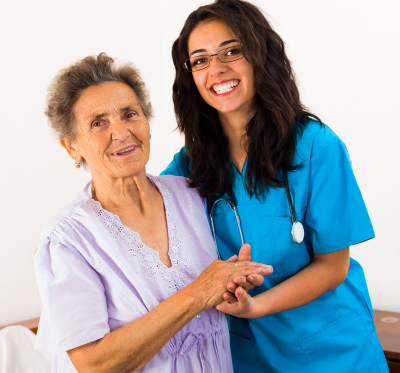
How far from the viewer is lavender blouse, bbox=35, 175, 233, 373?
3.56ft

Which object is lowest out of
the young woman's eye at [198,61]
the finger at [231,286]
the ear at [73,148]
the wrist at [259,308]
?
the wrist at [259,308]

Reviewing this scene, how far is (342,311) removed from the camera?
4.62 ft

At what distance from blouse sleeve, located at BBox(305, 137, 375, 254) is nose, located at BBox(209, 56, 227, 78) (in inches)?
17.1

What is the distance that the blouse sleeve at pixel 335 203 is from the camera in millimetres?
1309

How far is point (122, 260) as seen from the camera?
3.97 ft

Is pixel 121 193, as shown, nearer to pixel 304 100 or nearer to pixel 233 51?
pixel 233 51

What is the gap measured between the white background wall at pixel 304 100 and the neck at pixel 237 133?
3.76 ft

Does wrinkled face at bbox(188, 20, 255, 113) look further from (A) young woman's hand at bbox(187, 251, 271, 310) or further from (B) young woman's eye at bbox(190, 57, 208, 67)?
(A) young woman's hand at bbox(187, 251, 271, 310)

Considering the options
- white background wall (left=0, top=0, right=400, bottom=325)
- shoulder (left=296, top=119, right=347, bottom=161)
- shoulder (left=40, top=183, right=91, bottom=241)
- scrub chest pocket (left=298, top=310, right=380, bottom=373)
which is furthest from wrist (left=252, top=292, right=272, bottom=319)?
white background wall (left=0, top=0, right=400, bottom=325)

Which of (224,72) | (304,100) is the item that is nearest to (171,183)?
(224,72)

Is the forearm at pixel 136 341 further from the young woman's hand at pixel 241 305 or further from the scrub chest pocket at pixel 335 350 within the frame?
the scrub chest pocket at pixel 335 350

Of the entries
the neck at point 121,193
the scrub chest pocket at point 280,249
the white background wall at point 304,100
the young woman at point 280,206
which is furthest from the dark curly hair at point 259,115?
the white background wall at point 304,100

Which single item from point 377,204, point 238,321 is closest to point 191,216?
point 238,321

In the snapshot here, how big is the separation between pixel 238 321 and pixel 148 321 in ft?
1.64
